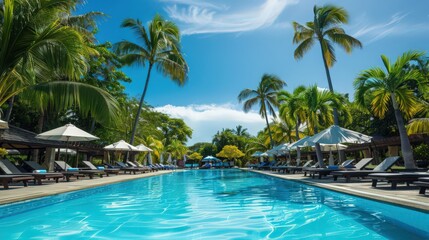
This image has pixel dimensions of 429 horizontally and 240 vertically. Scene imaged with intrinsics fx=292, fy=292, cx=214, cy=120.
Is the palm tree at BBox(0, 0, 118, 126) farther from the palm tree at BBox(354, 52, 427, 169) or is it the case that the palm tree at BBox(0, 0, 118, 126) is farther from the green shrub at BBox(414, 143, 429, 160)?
the green shrub at BBox(414, 143, 429, 160)

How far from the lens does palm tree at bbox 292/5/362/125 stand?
1745cm

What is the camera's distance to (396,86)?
11484 mm

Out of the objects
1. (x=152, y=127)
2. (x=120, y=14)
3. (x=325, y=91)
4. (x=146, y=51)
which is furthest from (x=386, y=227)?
(x=152, y=127)

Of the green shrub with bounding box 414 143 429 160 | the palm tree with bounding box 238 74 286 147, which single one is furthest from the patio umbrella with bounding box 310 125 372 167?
the palm tree with bounding box 238 74 286 147

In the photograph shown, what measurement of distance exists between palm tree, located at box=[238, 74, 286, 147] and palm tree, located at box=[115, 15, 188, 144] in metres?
11.7

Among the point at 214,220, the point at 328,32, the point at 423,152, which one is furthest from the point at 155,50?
the point at 423,152

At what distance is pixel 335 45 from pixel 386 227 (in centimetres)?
1596

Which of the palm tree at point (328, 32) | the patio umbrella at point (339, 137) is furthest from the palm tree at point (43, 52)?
the palm tree at point (328, 32)

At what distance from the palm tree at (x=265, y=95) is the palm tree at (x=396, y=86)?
1768 cm

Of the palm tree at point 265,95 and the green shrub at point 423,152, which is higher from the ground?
the palm tree at point 265,95

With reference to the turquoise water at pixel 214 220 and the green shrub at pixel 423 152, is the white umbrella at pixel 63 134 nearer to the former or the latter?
the turquoise water at pixel 214 220

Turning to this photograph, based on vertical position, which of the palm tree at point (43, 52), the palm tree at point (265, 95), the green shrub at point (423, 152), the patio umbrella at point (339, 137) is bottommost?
the green shrub at point (423, 152)

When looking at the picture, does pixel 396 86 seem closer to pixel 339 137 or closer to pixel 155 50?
pixel 339 137

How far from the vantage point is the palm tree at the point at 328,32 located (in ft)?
57.3
